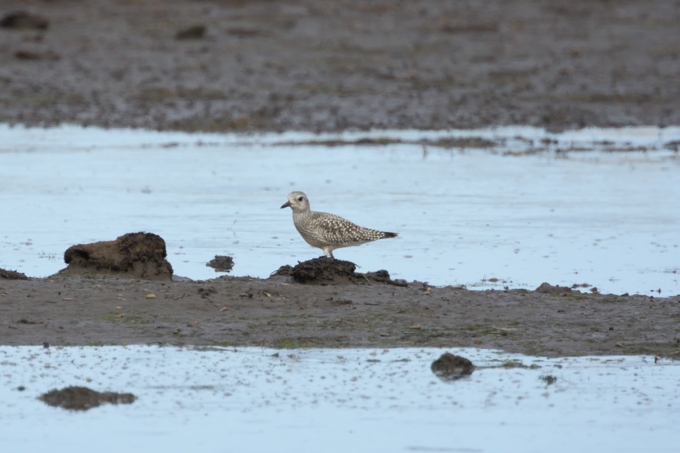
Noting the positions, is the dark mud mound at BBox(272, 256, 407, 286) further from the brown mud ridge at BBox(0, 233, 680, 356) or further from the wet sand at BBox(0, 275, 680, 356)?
the wet sand at BBox(0, 275, 680, 356)

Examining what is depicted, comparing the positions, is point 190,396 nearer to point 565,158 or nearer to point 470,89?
point 565,158

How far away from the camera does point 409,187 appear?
16.6 meters

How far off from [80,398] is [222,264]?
4.25 metres

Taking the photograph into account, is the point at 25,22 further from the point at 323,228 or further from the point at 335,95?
the point at 323,228

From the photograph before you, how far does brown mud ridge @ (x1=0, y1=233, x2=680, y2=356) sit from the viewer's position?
8.49 m

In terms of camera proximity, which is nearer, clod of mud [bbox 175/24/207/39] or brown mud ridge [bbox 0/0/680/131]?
brown mud ridge [bbox 0/0/680/131]

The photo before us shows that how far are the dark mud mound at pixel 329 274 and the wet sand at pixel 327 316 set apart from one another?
0.37ft

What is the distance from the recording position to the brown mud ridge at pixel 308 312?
8.49 m

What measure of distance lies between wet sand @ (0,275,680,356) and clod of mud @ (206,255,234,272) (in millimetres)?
1120

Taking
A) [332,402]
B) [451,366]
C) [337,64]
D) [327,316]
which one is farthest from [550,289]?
[337,64]

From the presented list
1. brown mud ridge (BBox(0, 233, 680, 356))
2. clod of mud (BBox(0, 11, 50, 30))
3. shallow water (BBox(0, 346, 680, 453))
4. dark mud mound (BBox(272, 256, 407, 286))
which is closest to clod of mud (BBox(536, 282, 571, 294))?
brown mud ridge (BBox(0, 233, 680, 356))

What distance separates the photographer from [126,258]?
33.8ft

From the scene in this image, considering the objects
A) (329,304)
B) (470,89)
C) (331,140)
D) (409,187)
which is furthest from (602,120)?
(329,304)

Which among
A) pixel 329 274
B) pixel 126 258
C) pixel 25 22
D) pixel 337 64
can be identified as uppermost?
pixel 25 22
